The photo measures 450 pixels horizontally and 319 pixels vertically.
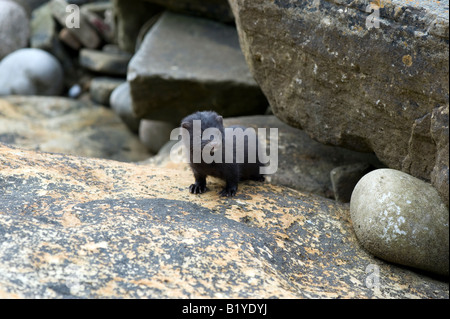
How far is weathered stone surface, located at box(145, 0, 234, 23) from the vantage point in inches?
290

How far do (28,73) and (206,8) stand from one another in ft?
15.9

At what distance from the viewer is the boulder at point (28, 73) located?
34.3 ft

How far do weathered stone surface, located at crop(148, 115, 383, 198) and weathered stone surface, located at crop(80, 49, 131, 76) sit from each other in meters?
5.19

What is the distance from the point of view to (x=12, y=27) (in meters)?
11.2

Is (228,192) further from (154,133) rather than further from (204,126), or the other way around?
(154,133)

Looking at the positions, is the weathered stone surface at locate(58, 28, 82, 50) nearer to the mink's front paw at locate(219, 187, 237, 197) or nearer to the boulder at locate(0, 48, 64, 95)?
the boulder at locate(0, 48, 64, 95)

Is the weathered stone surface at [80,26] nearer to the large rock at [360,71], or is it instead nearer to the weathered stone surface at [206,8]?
the weathered stone surface at [206,8]

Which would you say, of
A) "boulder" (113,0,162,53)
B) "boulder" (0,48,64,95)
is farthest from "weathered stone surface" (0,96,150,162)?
"boulder" (113,0,162,53)

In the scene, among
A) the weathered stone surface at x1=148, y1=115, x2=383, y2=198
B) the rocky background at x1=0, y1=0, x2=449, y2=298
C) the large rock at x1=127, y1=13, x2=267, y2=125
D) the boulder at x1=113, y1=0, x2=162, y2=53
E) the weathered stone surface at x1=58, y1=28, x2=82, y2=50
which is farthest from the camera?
the weathered stone surface at x1=58, y1=28, x2=82, y2=50

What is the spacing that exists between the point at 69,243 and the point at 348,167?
9.83 ft

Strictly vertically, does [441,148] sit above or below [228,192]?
above

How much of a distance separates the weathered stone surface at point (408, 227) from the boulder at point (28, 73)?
343 inches

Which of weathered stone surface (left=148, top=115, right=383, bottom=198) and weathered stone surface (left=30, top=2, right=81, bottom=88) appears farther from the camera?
weathered stone surface (left=30, top=2, right=81, bottom=88)

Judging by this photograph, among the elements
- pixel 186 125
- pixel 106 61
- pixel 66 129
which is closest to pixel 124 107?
pixel 66 129
